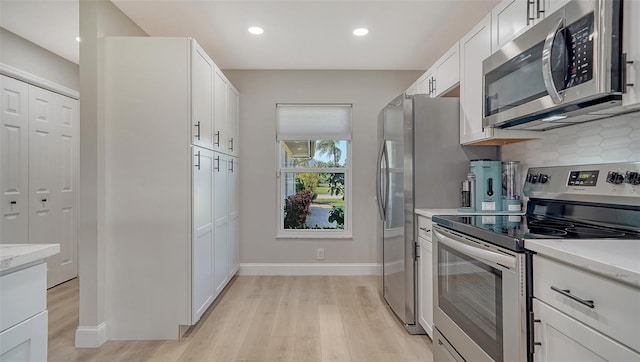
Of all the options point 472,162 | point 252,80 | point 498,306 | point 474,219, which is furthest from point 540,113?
point 252,80

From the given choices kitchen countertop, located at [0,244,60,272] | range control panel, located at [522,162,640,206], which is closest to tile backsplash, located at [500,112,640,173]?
range control panel, located at [522,162,640,206]

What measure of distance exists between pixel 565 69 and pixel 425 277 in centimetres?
152

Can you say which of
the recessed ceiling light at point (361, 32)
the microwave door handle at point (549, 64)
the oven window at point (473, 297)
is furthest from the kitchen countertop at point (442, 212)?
the recessed ceiling light at point (361, 32)

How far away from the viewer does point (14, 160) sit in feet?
10.3

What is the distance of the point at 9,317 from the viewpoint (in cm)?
85

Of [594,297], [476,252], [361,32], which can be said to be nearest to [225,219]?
[361,32]

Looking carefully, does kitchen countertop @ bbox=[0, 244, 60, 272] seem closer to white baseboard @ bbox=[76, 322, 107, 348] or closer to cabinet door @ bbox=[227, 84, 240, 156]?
white baseboard @ bbox=[76, 322, 107, 348]

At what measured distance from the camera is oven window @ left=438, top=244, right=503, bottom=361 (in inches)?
53.1

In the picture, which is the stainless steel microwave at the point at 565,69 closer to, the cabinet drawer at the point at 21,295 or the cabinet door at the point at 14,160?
the cabinet drawer at the point at 21,295

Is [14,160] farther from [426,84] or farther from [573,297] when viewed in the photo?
[573,297]

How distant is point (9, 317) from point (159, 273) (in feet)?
5.22

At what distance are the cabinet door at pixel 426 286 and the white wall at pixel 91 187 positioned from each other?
2.31 m

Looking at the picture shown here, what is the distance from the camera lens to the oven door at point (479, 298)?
1.22m

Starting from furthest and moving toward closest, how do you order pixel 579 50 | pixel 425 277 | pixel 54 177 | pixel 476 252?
pixel 54 177, pixel 425 277, pixel 476 252, pixel 579 50
